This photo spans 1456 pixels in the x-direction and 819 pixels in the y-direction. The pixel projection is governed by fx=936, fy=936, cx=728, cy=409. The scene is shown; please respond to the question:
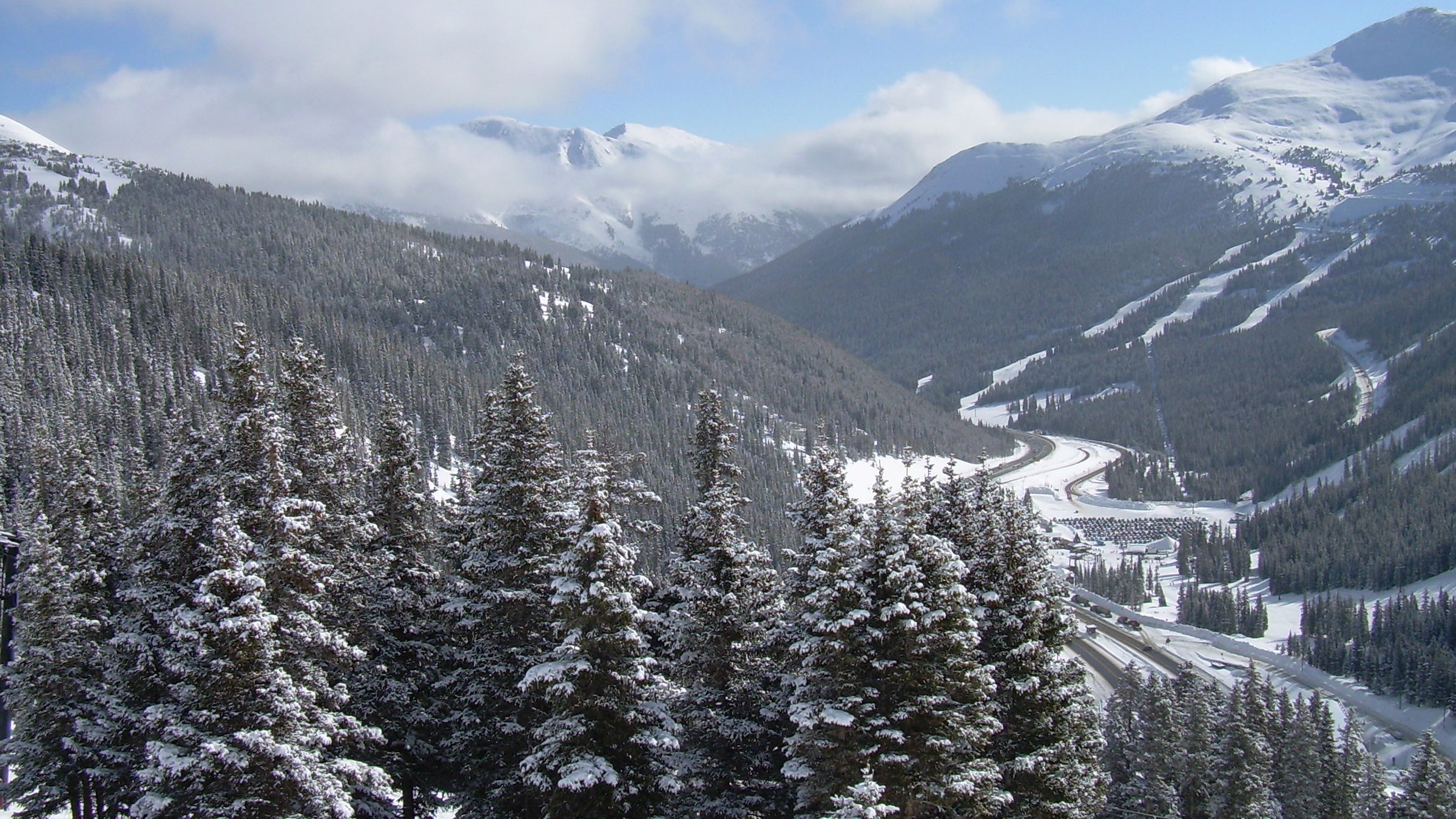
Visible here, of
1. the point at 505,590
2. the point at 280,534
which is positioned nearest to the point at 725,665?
the point at 505,590

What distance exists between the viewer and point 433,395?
173625 millimetres

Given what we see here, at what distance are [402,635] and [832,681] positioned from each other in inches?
575

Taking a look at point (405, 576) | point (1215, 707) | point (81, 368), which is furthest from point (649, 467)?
point (405, 576)

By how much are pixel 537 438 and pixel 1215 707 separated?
61120 millimetres

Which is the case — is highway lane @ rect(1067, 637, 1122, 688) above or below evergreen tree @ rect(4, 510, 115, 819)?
below

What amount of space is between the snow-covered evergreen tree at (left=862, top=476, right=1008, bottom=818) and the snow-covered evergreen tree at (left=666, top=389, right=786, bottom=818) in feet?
11.9

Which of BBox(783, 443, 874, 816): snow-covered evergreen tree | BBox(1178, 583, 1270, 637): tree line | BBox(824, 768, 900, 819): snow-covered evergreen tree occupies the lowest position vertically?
BBox(1178, 583, 1270, 637): tree line

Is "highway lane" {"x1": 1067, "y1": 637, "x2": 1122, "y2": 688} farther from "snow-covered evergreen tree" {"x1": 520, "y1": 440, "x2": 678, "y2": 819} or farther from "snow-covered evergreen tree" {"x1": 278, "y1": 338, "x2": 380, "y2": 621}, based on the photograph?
"snow-covered evergreen tree" {"x1": 278, "y1": 338, "x2": 380, "y2": 621}

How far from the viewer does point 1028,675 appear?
26.1 metres

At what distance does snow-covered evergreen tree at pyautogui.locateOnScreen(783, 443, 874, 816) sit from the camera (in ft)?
70.5

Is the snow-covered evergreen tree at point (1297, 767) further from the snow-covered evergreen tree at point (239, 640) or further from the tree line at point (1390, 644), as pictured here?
the snow-covered evergreen tree at point (239, 640)

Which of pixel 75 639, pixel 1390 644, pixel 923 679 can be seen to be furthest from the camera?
pixel 1390 644

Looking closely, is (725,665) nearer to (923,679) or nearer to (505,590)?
(923,679)

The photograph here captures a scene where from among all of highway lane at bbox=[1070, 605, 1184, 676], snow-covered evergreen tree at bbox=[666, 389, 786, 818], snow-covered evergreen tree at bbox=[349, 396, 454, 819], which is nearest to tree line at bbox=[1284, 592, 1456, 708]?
highway lane at bbox=[1070, 605, 1184, 676]
